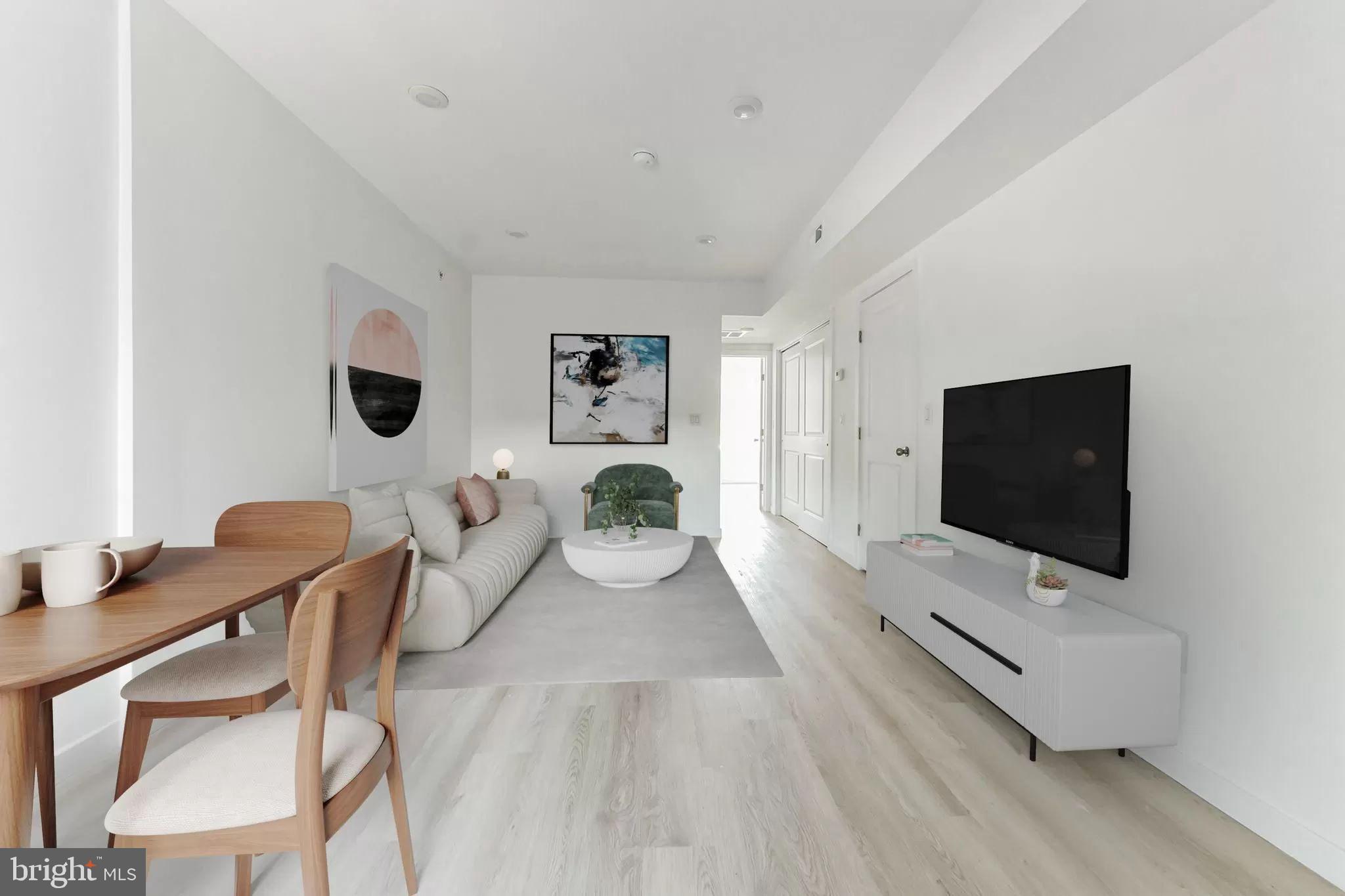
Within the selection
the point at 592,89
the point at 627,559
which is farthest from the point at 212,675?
the point at 592,89

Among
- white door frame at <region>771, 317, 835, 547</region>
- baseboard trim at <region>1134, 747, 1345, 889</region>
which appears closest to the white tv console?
baseboard trim at <region>1134, 747, 1345, 889</region>

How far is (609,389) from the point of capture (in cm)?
556

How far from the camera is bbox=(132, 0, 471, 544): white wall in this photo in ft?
6.37

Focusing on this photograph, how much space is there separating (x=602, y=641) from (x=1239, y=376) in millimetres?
2645

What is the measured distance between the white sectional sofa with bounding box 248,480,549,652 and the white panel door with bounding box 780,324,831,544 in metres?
3.01

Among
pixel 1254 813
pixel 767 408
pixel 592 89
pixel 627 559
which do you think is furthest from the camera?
pixel 767 408

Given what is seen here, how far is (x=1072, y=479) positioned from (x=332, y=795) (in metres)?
2.35

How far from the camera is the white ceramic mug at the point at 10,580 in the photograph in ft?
3.23

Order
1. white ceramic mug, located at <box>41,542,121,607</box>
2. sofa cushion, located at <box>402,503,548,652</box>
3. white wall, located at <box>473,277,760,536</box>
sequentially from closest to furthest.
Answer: white ceramic mug, located at <box>41,542,121,607</box> → sofa cushion, located at <box>402,503,548,652</box> → white wall, located at <box>473,277,760,536</box>

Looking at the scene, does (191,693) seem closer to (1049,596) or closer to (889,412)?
(1049,596)

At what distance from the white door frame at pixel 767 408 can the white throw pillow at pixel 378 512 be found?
5.00 metres

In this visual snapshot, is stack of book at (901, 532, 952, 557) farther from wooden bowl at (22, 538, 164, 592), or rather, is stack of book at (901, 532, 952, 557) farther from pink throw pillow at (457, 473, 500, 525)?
pink throw pillow at (457, 473, 500, 525)

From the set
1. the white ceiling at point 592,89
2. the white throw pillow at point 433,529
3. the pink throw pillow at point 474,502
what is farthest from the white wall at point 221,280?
the pink throw pillow at point 474,502

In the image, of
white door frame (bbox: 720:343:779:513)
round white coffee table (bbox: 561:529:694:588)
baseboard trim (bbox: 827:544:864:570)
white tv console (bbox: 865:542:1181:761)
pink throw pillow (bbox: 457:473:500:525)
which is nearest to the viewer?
white tv console (bbox: 865:542:1181:761)
